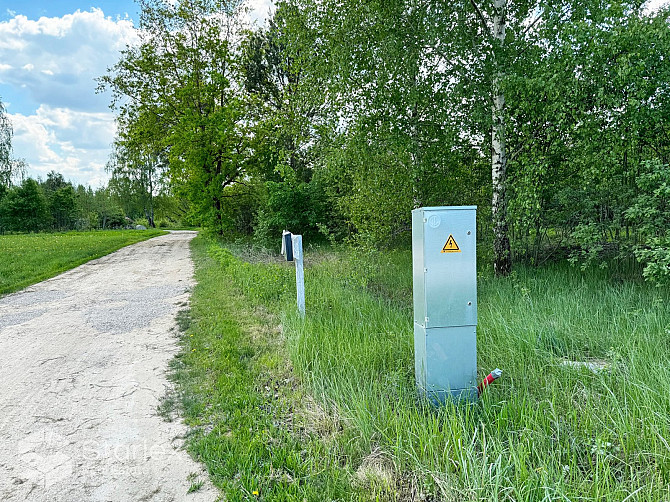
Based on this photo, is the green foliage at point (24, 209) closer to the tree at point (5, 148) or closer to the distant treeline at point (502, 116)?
the tree at point (5, 148)

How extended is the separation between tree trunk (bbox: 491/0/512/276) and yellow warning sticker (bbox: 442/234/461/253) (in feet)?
15.3

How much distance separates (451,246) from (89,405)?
3189mm

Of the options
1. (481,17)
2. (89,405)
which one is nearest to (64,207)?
(481,17)

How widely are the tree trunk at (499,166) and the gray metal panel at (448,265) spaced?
458 cm

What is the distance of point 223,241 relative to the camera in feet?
64.2

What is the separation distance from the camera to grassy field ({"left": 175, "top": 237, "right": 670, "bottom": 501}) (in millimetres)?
2049

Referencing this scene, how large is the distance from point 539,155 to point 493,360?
151 inches

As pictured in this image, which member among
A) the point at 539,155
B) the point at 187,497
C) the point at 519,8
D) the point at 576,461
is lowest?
the point at 187,497

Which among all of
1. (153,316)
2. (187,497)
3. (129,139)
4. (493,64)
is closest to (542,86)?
(493,64)

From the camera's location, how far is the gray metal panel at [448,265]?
8.81 ft

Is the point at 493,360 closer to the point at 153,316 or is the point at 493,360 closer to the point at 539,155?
the point at 539,155

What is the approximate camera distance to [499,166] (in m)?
7.26

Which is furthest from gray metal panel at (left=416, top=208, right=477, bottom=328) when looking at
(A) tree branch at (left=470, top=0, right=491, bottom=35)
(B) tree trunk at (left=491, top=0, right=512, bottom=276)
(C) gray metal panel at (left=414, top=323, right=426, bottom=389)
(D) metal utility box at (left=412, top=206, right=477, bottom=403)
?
(A) tree branch at (left=470, top=0, right=491, bottom=35)

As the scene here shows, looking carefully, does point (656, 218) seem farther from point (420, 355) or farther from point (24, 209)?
point (24, 209)
